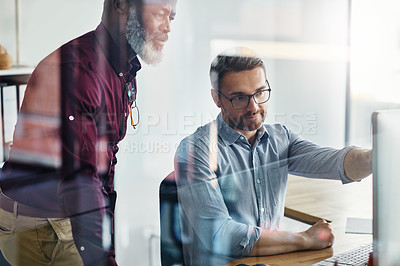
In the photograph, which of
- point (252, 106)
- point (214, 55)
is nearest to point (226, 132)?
point (252, 106)

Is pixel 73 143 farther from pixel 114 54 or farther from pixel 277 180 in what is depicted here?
pixel 277 180

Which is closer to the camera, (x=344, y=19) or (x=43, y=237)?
(x=43, y=237)

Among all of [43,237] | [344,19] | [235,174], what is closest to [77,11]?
[43,237]

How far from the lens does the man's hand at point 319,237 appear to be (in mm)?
1367

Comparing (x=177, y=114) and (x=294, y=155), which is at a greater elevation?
(x=177, y=114)

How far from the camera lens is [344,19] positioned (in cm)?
261

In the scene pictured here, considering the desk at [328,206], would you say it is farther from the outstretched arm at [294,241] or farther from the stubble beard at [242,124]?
the stubble beard at [242,124]

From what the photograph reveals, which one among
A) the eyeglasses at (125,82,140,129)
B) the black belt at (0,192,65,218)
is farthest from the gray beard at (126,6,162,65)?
the black belt at (0,192,65,218)

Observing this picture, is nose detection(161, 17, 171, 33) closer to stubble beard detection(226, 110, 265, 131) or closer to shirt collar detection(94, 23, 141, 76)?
shirt collar detection(94, 23, 141, 76)

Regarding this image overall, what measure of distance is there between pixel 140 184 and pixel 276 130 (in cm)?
66

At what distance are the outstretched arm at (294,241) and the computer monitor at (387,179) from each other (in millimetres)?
360

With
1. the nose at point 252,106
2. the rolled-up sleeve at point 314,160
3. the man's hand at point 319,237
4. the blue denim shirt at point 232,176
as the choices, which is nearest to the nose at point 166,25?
the blue denim shirt at point 232,176

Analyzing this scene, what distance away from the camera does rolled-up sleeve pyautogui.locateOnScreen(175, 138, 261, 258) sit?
5.00 feet

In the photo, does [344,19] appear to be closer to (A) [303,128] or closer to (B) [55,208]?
(A) [303,128]
